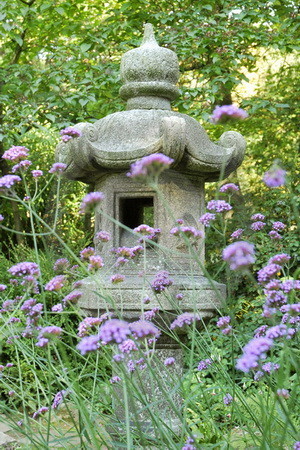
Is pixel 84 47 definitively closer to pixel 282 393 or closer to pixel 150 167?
pixel 150 167

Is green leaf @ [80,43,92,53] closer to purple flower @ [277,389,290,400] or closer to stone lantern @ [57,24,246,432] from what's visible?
stone lantern @ [57,24,246,432]

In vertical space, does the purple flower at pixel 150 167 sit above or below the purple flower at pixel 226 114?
below

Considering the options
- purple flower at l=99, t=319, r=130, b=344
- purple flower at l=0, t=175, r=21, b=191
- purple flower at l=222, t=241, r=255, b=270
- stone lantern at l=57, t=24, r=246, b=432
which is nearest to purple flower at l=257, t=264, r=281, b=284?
purple flower at l=222, t=241, r=255, b=270

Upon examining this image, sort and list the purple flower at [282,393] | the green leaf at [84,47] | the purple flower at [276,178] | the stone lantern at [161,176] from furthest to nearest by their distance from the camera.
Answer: the green leaf at [84,47]
the stone lantern at [161,176]
the purple flower at [276,178]
the purple flower at [282,393]

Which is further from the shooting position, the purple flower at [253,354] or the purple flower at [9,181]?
the purple flower at [9,181]

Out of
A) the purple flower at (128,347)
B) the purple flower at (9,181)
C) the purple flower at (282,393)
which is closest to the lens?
the purple flower at (282,393)

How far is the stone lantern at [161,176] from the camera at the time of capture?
10.7 feet

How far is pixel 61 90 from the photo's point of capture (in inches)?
235

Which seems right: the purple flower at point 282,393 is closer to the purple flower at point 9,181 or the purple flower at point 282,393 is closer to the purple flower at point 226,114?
the purple flower at point 226,114

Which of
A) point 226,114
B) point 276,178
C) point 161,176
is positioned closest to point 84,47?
point 161,176

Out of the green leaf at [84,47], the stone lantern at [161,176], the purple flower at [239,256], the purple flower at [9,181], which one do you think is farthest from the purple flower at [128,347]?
the green leaf at [84,47]

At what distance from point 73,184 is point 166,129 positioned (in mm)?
4810

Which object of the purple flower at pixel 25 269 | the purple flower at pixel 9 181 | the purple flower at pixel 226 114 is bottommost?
the purple flower at pixel 25 269

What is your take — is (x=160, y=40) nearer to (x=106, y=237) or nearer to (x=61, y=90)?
(x=61, y=90)
